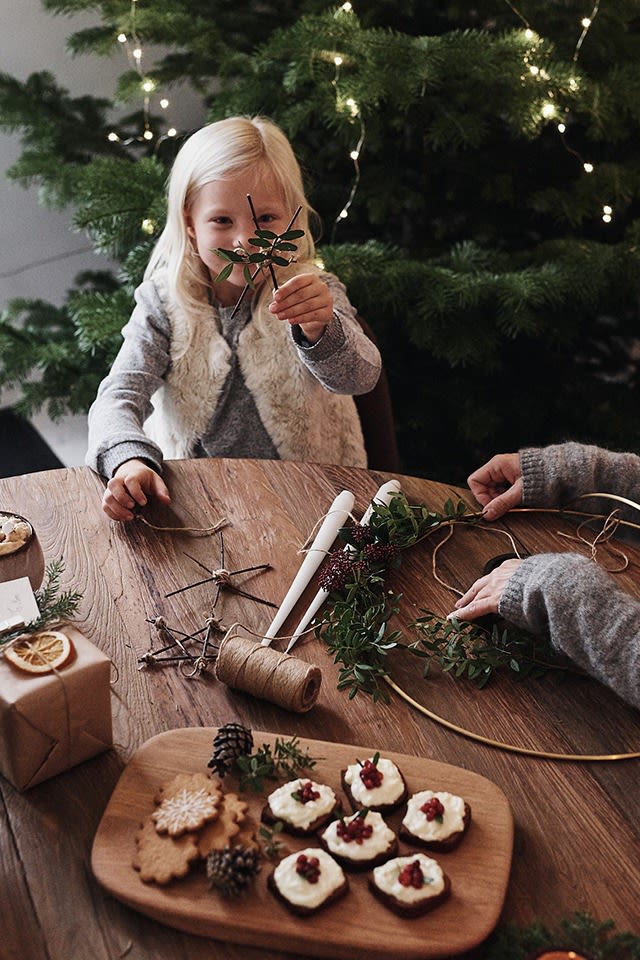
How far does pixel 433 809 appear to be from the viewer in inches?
32.8

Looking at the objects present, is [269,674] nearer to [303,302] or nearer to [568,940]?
[568,940]

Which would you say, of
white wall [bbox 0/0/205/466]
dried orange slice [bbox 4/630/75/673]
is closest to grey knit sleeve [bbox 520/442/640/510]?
dried orange slice [bbox 4/630/75/673]

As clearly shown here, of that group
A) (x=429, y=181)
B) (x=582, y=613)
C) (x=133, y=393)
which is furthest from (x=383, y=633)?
(x=429, y=181)

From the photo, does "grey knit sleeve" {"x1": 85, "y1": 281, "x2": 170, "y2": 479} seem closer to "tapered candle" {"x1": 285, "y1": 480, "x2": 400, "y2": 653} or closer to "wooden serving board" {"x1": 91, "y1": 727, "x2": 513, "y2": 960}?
"tapered candle" {"x1": 285, "y1": 480, "x2": 400, "y2": 653}

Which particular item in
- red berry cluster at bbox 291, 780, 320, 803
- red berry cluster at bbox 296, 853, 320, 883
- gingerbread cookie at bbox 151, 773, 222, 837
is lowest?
red berry cluster at bbox 291, 780, 320, 803

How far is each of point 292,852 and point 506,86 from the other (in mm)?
1792

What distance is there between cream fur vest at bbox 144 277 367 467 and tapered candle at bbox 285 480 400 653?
15.0 inches

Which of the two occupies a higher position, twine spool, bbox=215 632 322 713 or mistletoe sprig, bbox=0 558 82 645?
mistletoe sprig, bbox=0 558 82 645

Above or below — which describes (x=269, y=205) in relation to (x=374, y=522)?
above

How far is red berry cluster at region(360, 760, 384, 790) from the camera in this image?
86 cm

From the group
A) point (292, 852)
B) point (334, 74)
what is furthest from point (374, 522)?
point (334, 74)

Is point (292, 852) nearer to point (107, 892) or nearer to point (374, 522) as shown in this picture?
point (107, 892)

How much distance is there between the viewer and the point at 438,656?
42.1 inches

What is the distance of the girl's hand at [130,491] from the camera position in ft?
4.25
